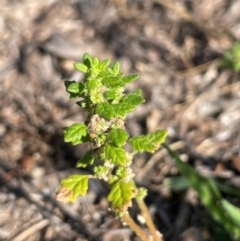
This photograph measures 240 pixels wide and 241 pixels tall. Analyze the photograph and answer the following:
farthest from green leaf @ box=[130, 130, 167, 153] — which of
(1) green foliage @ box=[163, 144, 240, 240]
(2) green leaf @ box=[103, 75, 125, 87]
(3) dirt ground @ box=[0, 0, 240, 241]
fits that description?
(3) dirt ground @ box=[0, 0, 240, 241]

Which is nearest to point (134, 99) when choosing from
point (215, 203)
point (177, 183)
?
point (215, 203)

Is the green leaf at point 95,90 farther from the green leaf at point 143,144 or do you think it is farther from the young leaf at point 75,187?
the young leaf at point 75,187

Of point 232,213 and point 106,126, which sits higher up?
point 106,126

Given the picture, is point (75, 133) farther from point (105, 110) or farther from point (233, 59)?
point (233, 59)

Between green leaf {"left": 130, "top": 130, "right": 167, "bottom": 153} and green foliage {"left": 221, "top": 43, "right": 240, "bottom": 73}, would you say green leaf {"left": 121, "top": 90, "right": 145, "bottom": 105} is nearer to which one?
green leaf {"left": 130, "top": 130, "right": 167, "bottom": 153}

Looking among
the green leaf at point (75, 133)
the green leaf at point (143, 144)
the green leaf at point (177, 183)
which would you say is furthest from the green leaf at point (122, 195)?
the green leaf at point (177, 183)

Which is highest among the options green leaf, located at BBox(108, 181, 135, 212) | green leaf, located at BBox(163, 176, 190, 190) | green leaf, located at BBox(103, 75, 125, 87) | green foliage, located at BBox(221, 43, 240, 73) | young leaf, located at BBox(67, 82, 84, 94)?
young leaf, located at BBox(67, 82, 84, 94)
